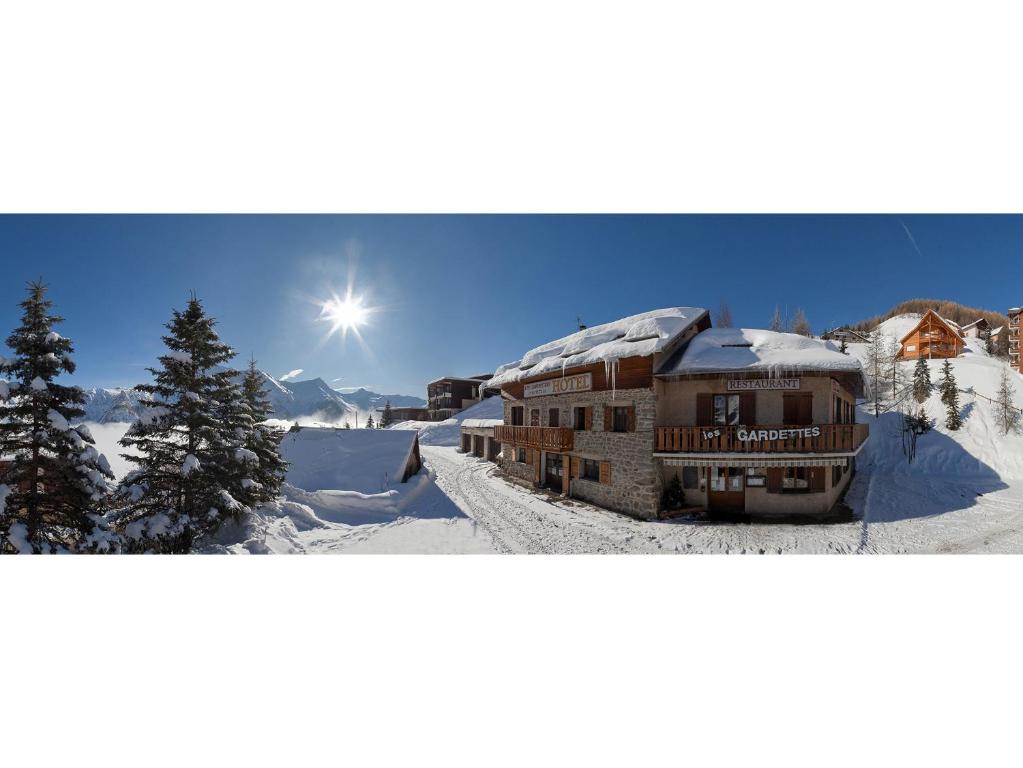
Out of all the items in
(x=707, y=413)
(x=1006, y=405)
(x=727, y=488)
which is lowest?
(x=727, y=488)

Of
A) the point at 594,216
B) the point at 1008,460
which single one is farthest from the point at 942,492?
the point at 594,216

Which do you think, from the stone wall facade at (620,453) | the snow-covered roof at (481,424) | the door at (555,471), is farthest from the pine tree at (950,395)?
the snow-covered roof at (481,424)

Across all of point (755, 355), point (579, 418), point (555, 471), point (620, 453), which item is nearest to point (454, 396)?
point (555, 471)

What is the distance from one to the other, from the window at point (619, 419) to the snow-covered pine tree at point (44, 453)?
19.3ft

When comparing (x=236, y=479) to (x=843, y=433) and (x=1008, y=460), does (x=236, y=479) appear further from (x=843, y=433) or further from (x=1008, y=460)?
(x=1008, y=460)

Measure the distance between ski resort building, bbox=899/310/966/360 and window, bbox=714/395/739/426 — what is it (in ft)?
5.92

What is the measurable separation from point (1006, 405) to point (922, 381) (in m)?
0.64

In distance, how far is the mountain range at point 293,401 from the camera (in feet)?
10.2

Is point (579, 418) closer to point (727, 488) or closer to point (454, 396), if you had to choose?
point (727, 488)

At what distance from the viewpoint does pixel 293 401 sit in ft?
12.4

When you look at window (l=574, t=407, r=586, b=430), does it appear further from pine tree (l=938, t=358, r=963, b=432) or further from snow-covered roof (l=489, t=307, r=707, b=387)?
pine tree (l=938, t=358, r=963, b=432)

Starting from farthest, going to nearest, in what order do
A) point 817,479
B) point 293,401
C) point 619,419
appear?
point 619,419 < point 817,479 < point 293,401

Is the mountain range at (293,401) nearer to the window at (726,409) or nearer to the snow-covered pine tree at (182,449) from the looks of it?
the snow-covered pine tree at (182,449)

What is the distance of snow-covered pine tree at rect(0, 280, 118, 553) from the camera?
2857 millimetres
